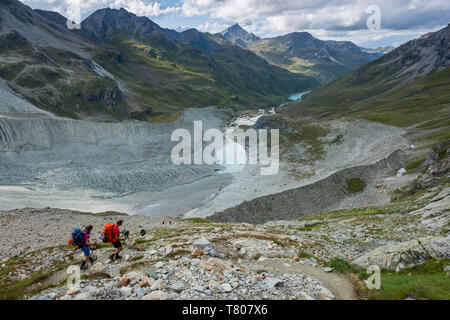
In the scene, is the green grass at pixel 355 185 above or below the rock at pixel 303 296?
above

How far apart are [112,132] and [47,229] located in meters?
95.6

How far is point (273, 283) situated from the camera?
1340 cm

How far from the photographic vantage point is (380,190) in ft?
240

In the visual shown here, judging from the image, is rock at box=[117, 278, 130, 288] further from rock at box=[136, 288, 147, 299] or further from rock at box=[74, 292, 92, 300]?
rock at box=[74, 292, 92, 300]

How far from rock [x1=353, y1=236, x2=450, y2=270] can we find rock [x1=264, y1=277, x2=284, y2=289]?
638cm

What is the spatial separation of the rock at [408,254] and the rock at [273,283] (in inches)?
251

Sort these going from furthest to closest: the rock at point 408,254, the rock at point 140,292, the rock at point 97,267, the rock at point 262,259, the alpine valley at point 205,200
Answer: the rock at point 262,259
the rock at point 97,267
the rock at point 408,254
the alpine valley at point 205,200
the rock at point 140,292

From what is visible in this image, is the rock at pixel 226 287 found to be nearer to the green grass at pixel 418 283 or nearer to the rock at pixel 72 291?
the green grass at pixel 418 283

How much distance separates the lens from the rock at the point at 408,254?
1631 cm

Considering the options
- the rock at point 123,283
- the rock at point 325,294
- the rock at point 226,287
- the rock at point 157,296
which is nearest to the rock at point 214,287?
the rock at point 226,287

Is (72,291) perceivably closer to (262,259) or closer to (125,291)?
(125,291)

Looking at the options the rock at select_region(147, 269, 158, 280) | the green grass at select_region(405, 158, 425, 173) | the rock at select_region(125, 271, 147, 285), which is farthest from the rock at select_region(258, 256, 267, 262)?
the green grass at select_region(405, 158, 425, 173)
